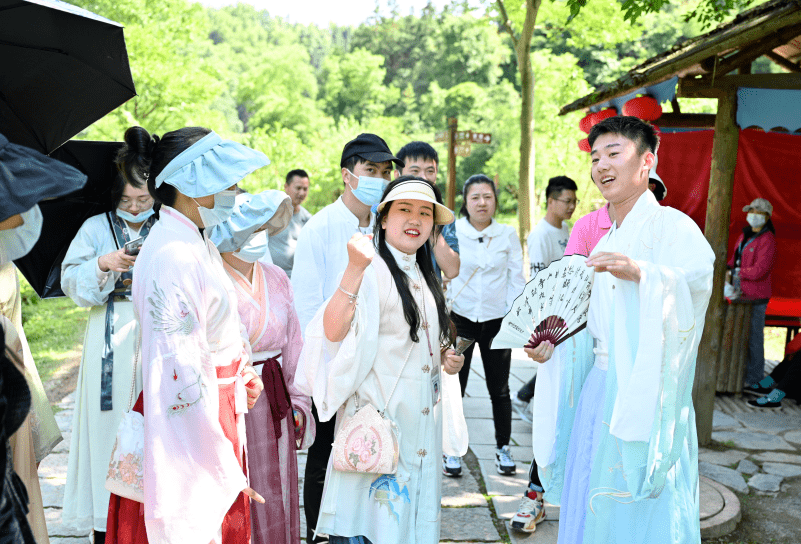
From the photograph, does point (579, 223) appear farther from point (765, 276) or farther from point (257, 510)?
point (765, 276)

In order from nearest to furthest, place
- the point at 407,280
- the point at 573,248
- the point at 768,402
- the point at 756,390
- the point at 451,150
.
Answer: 1. the point at 407,280
2. the point at 573,248
3. the point at 768,402
4. the point at 756,390
5. the point at 451,150

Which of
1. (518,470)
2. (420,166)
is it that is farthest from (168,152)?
(518,470)

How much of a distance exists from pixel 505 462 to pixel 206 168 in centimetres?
319

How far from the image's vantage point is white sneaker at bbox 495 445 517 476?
14.5 feet

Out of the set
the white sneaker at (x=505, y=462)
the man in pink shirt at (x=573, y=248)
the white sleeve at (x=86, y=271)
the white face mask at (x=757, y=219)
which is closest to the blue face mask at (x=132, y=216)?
the white sleeve at (x=86, y=271)

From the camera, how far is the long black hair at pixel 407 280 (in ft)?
8.27

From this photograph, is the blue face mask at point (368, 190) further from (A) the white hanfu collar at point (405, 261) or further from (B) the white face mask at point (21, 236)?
(B) the white face mask at point (21, 236)

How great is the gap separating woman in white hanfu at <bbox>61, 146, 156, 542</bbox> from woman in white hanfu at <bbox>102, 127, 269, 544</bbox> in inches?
38.5

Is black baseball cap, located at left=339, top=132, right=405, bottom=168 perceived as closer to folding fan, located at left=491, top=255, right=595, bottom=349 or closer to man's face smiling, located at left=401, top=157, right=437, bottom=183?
man's face smiling, located at left=401, top=157, right=437, bottom=183

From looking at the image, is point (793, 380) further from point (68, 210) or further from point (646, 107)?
point (68, 210)

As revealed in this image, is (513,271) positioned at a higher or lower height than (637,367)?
higher

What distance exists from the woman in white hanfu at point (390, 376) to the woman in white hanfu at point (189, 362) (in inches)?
13.5

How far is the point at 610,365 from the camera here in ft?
Answer: 8.61

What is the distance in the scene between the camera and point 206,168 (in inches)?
86.7
